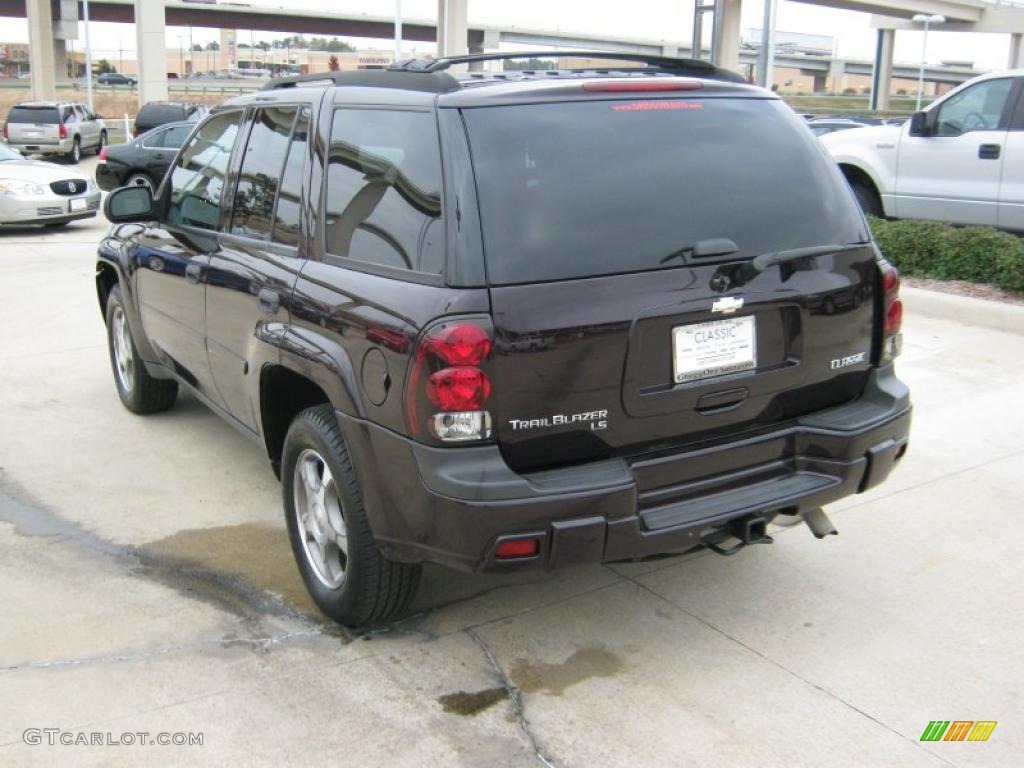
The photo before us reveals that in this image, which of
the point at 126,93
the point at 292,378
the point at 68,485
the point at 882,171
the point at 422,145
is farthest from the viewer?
the point at 126,93

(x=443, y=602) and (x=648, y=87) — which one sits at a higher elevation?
(x=648, y=87)

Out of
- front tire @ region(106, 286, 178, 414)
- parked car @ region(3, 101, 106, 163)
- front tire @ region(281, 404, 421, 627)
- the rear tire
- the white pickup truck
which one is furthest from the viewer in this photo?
parked car @ region(3, 101, 106, 163)

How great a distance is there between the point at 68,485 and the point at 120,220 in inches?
55.0

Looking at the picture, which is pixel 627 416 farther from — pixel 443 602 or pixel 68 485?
pixel 68 485

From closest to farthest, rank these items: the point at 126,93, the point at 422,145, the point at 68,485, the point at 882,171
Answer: the point at 422,145
the point at 68,485
the point at 882,171
the point at 126,93

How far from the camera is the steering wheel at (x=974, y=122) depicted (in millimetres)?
10141

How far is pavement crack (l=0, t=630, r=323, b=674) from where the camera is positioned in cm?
372

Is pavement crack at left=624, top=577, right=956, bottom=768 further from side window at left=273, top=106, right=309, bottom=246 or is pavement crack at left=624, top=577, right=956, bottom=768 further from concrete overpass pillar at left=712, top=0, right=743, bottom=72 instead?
concrete overpass pillar at left=712, top=0, right=743, bottom=72

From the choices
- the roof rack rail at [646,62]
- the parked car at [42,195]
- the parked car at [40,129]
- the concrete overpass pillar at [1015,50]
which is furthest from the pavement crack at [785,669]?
the concrete overpass pillar at [1015,50]

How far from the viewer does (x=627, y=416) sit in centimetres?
337

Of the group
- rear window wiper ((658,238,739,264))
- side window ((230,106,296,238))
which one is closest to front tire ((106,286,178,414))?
side window ((230,106,296,238))

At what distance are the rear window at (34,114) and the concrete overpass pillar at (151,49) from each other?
12.0 m

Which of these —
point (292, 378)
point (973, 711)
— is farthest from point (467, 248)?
point (973, 711)

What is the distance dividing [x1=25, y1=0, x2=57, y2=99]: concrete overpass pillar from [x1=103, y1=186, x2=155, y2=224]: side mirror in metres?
56.8
